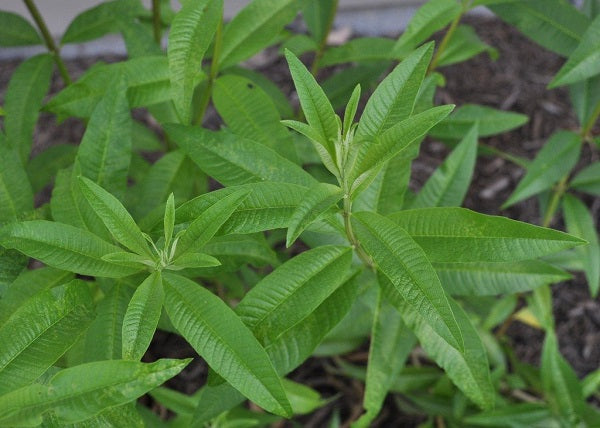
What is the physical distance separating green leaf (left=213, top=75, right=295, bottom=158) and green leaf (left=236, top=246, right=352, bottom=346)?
315 mm

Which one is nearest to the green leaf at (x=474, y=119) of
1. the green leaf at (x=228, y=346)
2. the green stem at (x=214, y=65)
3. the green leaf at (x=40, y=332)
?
the green stem at (x=214, y=65)

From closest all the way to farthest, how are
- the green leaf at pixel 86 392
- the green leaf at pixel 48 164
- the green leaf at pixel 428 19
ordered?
the green leaf at pixel 86 392
the green leaf at pixel 428 19
the green leaf at pixel 48 164

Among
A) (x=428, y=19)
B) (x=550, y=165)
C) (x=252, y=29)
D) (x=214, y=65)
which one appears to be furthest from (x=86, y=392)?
(x=550, y=165)

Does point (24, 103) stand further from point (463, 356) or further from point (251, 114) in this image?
point (463, 356)

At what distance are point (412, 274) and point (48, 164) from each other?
1.31 m

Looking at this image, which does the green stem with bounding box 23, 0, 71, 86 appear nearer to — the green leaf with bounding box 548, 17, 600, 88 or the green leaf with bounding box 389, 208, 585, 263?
the green leaf with bounding box 389, 208, 585, 263

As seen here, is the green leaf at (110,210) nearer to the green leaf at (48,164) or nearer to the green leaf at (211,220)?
the green leaf at (211,220)

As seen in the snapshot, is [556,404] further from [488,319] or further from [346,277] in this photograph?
[346,277]

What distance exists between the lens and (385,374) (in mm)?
1430

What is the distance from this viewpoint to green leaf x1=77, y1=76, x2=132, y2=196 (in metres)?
1.30

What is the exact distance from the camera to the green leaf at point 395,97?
1.11 metres

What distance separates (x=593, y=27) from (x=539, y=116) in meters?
1.79

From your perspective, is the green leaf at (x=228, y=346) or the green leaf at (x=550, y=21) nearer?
the green leaf at (x=228, y=346)

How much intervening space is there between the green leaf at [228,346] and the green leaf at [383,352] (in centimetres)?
44
